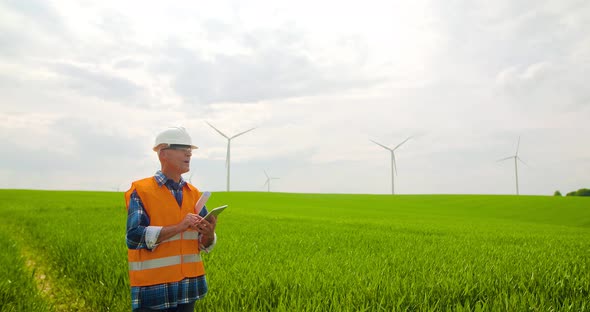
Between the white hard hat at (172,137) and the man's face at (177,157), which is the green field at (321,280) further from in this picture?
the white hard hat at (172,137)

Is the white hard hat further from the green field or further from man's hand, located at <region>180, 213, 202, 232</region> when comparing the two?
the green field

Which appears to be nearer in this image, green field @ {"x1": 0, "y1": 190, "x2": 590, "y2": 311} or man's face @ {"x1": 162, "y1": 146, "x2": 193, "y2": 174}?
man's face @ {"x1": 162, "y1": 146, "x2": 193, "y2": 174}

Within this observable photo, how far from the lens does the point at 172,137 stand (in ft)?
11.1

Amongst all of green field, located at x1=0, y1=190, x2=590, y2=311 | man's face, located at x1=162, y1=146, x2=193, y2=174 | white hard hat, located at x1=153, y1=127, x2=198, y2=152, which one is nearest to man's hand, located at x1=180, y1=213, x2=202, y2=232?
man's face, located at x1=162, y1=146, x2=193, y2=174

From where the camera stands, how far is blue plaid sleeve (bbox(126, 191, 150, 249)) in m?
3.10

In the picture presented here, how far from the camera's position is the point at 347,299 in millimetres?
4375

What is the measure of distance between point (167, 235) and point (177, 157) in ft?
2.33

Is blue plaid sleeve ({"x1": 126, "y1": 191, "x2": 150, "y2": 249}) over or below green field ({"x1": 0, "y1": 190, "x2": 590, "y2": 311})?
over

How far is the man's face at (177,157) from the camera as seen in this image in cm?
339

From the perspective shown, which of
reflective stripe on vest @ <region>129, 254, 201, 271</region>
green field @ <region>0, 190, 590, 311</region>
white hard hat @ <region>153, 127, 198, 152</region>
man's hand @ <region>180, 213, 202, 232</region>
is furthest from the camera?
green field @ <region>0, 190, 590, 311</region>

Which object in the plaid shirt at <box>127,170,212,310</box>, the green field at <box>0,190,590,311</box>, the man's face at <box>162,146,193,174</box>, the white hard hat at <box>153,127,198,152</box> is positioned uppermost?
the white hard hat at <box>153,127,198,152</box>

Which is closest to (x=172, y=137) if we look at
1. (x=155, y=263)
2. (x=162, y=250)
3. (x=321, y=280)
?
(x=162, y=250)

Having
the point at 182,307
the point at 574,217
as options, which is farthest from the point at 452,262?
the point at 574,217

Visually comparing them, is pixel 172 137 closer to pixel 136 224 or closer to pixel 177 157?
pixel 177 157
